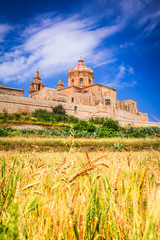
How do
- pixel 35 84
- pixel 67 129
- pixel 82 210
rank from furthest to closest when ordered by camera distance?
pixel 35 84, pixel 67 129, pixel 82 210

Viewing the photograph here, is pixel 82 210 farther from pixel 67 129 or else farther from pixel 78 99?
pixel 78 99

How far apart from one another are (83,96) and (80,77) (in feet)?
18.2

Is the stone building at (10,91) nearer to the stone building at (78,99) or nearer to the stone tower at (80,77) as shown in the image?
the stone building at (78,99)

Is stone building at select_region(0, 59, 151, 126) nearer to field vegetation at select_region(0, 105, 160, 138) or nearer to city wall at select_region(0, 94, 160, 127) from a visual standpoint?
city wall at select_region(0, 94, 160, 127)

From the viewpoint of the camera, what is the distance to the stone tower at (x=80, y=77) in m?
37.8

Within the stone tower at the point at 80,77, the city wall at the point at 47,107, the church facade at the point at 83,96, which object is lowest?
the city wall at the point at 47,107

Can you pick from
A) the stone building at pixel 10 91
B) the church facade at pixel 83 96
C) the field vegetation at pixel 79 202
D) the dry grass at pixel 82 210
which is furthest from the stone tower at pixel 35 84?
the dry grass at pixel 82 210

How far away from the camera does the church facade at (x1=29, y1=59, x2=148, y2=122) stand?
103 feet

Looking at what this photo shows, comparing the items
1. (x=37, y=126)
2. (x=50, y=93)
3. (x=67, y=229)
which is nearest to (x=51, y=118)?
(x=37, y=126)

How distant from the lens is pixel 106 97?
3609cm

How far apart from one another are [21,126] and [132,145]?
11114 millimetres

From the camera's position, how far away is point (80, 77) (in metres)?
38.0

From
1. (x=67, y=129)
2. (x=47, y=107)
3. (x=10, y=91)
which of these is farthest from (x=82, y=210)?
(x=10, y=91)

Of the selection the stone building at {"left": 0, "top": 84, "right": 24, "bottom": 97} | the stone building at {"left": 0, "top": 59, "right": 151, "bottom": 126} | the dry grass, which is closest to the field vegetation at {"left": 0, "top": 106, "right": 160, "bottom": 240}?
the dry grass
